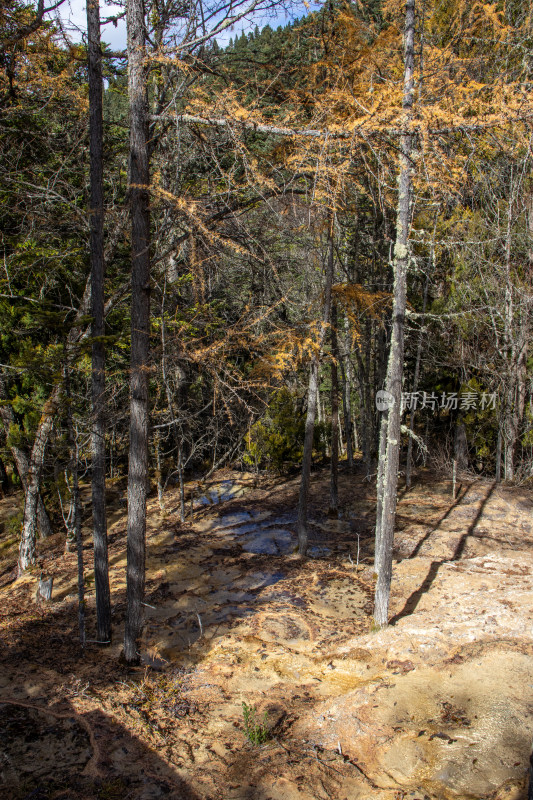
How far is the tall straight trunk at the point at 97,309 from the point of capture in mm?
7230

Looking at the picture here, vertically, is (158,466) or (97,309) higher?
(97,309)

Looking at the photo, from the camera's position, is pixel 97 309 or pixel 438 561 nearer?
pixel 97 309

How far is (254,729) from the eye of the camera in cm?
543

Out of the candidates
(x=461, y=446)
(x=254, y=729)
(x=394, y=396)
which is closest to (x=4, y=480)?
(x=254, y=729)

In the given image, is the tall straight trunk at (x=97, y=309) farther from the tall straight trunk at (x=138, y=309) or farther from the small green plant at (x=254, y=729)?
the small green plant at (x=254, y=729)

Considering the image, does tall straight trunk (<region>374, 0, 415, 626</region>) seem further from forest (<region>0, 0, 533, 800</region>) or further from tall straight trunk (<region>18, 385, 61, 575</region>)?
tall straight trunk (<region>18, 385, 61, 575</region>)

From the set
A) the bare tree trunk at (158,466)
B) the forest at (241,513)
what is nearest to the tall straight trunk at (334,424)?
the forest at (241,513)

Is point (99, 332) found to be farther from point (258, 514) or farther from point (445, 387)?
point (445, 387)

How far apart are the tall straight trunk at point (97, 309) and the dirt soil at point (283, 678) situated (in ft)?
3.53

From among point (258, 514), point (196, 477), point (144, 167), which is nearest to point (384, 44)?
point (144, 167)

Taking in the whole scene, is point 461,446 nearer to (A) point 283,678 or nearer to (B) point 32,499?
(A) point 283,678

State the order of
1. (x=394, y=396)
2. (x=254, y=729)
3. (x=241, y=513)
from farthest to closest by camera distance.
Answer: (x=241, y=513) < (x=394, y=396) < (x=254, y=729)

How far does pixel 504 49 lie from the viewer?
56.2 ft

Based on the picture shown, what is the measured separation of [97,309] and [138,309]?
1358 millimetres
